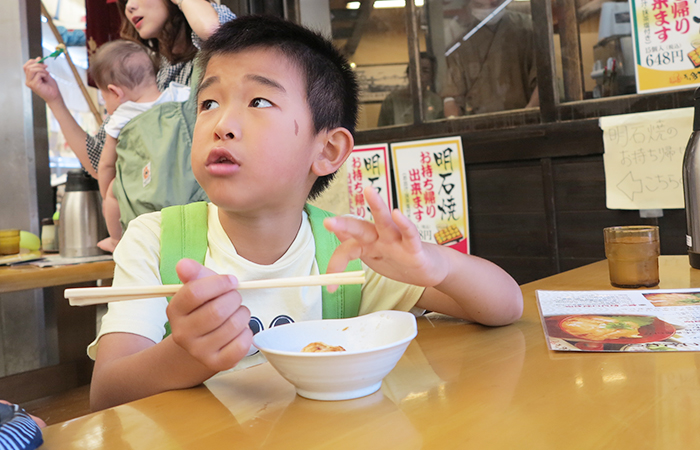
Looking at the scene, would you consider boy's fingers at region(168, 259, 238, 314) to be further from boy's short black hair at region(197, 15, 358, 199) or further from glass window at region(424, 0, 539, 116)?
glass window at region(424, 0, 539, 116)

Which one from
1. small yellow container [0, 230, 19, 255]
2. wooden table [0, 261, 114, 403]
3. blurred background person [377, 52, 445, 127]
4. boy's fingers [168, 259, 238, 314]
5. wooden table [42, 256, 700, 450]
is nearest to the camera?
wooden table [42, 256, 700, 450]

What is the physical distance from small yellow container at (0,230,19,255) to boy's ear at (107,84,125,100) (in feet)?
2.43

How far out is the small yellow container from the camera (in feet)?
7.63

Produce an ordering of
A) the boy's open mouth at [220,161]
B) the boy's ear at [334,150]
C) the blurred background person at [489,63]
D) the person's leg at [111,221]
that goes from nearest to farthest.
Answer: the boy's open mouth at [220,161] < the boy's ear at [334,150] < the person's leg at [111,221] < the blurred background person at [489,63]

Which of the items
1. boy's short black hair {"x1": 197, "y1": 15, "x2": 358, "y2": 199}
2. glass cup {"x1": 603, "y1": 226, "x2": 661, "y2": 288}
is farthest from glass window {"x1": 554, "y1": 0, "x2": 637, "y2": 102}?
boy's short black hair {"x1": 197, "y1": 15, "x2": 358, "y2": 199}

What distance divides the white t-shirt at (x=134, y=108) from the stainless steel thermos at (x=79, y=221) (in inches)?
19.1

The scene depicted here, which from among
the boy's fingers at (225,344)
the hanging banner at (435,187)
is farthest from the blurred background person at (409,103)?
the boy's fingers at (225,344)

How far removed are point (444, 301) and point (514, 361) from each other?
0.29 meters

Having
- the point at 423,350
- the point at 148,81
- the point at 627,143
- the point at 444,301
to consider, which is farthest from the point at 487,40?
the point at 423,350

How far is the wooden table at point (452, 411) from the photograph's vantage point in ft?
1.70

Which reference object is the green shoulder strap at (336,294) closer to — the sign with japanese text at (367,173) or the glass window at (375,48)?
the sign with japanese text at (367,173)

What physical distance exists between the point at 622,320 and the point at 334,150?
64 centimetres

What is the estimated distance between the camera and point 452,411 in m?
0.58

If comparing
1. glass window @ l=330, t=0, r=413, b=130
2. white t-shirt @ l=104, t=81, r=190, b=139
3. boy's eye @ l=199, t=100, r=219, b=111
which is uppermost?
glass window @ l=330, t=0, r=413, b=130
